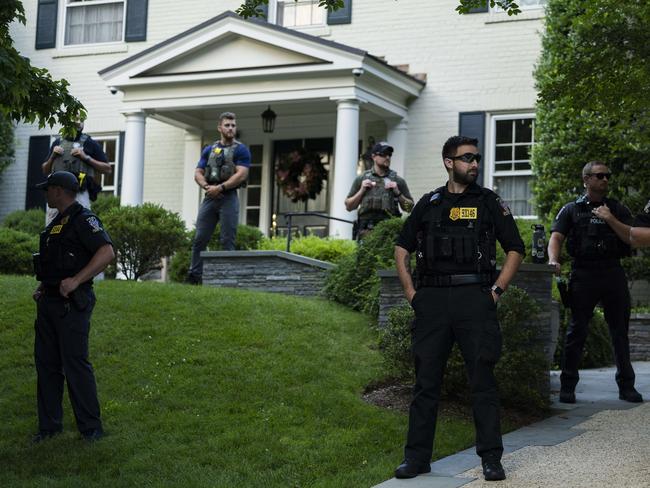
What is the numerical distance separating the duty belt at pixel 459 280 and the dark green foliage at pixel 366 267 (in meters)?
4.51

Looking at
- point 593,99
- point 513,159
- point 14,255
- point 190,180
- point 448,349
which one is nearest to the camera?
point 448,349

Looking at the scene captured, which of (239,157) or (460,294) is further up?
(239,157)

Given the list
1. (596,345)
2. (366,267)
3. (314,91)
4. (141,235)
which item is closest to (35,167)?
(314,91)

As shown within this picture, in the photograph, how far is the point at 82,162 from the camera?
1162 centimetres

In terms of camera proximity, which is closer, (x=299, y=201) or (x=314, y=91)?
(x=314, y=91)

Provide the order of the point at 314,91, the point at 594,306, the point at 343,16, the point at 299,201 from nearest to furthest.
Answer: the point at 594,306
the point at 314,91
the point at 343,16
the point at 299,201

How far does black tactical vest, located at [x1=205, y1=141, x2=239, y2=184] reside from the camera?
40.2ft

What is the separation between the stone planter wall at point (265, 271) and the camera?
42.6 ft

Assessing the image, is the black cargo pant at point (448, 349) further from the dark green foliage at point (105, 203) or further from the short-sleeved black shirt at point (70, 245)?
the dark green foliage at point (105, 203)

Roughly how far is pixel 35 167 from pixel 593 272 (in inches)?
596

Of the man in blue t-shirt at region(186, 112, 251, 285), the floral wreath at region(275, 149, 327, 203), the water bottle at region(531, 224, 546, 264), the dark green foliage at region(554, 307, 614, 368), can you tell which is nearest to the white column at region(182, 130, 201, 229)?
the floral wreath at region(275, 149, 327, 203)

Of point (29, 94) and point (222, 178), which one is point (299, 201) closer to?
point (222, 178)

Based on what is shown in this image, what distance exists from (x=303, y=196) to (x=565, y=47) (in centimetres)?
576

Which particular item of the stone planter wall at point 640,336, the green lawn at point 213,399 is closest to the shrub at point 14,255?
the green lawn at point 213,399
